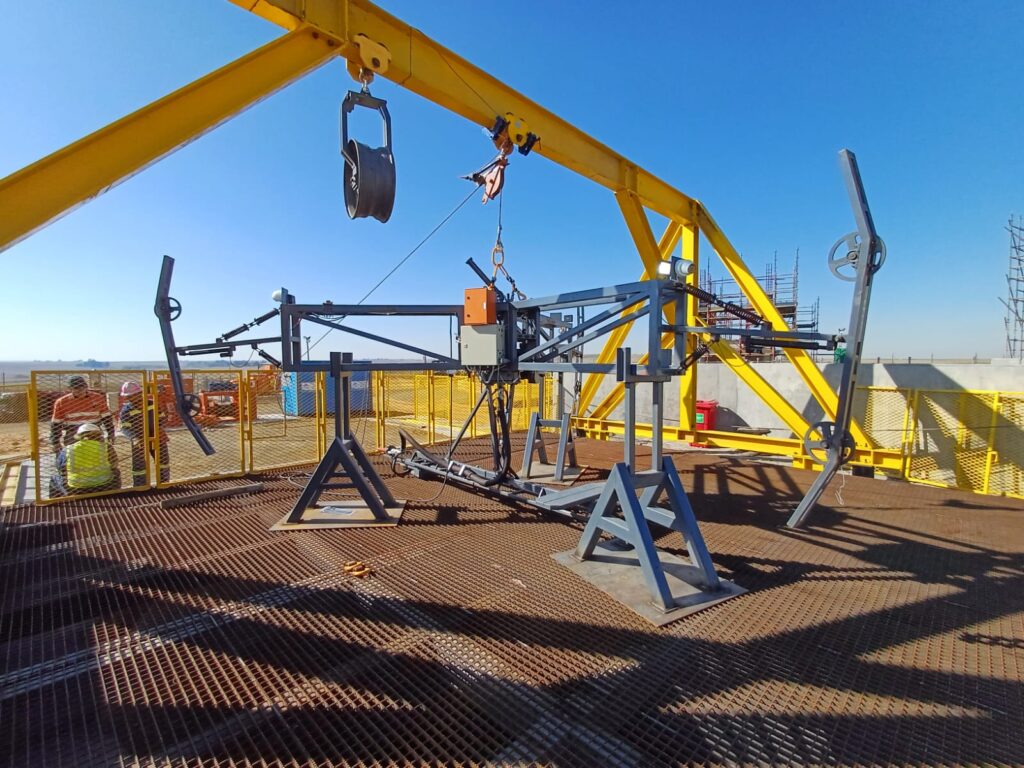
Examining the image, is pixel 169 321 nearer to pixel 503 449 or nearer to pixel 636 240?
pixel 503 449

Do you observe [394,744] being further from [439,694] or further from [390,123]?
[390,123]

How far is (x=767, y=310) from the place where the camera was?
745 cm

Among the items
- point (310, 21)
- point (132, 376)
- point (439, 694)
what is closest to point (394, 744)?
point (439, 694)

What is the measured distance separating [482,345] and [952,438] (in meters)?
7.47

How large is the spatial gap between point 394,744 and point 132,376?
737 cm

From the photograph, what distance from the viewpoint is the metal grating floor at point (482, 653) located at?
2.08 metres

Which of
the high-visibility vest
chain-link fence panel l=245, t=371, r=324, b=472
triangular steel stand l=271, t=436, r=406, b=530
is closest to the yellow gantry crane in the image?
triangular steel stand l=271, t=436, r=406, b=530

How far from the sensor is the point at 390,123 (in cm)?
414

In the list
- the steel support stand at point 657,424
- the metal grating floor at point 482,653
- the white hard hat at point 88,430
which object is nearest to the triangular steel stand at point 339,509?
the metal grating floor at point 482,653

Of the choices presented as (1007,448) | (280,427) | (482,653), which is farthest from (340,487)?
(280,427)

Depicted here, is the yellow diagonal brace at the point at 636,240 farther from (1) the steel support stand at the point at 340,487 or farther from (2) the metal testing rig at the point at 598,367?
(1) the steel support stand at the point at 340,487

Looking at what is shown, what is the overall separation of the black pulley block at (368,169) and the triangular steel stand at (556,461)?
4.01m

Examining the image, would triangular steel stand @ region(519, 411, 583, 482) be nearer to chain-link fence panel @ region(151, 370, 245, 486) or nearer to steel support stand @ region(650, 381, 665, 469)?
steel support stand @ region(650, 381, 665, 469)

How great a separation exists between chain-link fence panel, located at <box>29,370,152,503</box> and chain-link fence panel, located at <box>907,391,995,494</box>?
11.3 meters
